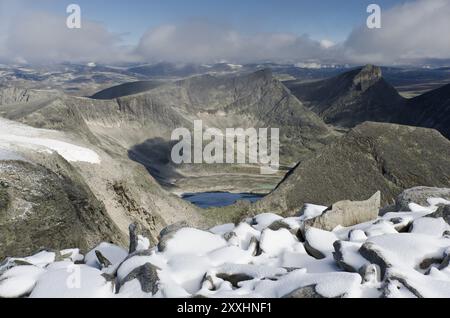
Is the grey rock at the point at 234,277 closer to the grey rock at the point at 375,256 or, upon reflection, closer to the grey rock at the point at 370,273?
the grey rock at the point at 370,273

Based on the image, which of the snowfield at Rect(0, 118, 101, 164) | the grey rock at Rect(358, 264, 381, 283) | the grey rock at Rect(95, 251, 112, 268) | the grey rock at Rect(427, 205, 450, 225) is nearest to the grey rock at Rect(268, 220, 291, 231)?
the grey rock at Rect(358, 264, 381, 283)

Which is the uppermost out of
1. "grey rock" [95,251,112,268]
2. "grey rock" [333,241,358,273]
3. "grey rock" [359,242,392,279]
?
"grey rock" [359,242,392,279]

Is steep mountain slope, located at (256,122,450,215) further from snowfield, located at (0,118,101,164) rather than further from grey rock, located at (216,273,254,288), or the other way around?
grey rock, located at (216,273,254,288)

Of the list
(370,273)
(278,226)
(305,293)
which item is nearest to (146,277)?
(305,293)

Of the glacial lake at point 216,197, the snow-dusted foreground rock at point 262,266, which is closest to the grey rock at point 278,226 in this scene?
the snow-dusted foreground rock at point 262,266

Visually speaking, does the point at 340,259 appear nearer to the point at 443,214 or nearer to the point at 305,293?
the point at 305,293

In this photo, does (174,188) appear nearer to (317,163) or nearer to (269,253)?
(317,163)
